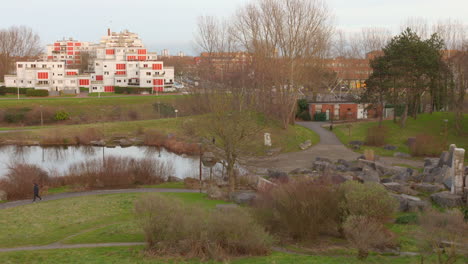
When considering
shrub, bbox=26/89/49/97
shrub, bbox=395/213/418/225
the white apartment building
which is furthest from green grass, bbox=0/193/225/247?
the white apartment building

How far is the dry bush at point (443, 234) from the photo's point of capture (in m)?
12.0

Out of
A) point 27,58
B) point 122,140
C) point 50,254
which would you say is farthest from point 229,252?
point 27,58

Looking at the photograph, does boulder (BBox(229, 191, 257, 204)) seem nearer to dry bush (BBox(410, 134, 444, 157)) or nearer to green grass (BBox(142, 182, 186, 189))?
green grass (BBox(142, 182, 186, 189))

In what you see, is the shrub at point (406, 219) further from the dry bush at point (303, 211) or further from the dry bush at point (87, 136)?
the dry bush at point (87, 136)

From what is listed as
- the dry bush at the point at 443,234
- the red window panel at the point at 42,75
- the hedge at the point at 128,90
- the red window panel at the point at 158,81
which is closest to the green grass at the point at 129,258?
the dry bush at the point at 443,234

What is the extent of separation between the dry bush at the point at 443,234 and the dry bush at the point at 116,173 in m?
19.5

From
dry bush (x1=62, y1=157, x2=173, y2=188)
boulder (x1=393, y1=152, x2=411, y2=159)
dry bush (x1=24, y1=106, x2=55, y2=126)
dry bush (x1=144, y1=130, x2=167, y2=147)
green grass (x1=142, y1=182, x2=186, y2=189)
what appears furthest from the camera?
dry bush (x1=24, y1=106, x2=55, y2=126)

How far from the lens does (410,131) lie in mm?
40406

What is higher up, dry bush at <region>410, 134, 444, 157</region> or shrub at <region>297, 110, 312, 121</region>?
shrub at <region>297, 110, 312, 121</region>

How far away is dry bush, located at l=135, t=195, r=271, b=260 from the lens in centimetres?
1345

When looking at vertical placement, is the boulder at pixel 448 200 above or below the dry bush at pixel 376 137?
→ below

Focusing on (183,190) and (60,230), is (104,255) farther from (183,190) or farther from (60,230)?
(183,190)

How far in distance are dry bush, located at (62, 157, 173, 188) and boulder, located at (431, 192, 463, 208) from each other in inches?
648

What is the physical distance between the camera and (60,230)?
58.0 ft
